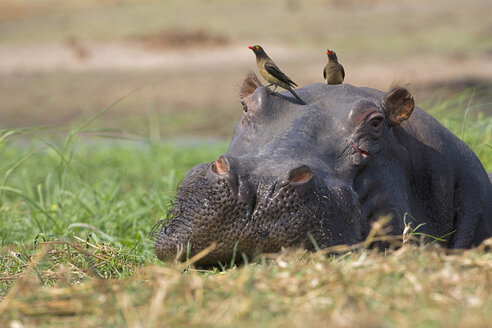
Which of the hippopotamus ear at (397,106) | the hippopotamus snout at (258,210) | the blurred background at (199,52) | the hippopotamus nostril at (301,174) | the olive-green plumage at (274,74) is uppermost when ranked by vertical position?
the olive-green plumage at (274,74)

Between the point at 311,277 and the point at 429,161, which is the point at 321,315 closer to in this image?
the point at 311,277

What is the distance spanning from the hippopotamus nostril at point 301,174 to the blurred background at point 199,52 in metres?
8.43

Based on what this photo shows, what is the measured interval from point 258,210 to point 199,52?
16.9 m

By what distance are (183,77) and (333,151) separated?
14.2m

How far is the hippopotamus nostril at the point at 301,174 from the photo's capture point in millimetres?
2814

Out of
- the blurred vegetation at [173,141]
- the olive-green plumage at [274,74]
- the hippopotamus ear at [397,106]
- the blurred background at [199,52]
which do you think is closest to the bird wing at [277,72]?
the olive-green plumage at [274,74]

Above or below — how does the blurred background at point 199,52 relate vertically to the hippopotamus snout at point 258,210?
below

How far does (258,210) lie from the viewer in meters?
2.80

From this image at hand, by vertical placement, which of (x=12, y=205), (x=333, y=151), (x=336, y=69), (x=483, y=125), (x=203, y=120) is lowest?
(x=203, y=120)

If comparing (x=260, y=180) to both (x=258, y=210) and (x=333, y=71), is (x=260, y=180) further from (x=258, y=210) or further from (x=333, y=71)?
(x=333, y=71)

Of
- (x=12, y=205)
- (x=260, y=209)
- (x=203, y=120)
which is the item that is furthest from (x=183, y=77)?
(x=260, y=209)

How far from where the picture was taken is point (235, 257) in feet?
9.55

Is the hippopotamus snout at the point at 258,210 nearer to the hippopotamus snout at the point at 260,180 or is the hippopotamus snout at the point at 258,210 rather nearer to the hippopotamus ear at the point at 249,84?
the hippopotamus snout at the point at 260,180

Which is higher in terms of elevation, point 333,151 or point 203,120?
point 333,151
